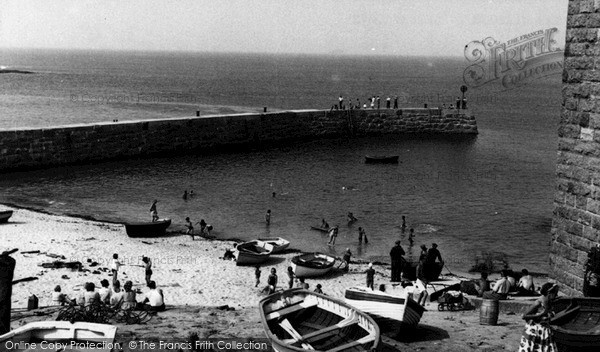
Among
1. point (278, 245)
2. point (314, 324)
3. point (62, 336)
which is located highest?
point (62, 336)

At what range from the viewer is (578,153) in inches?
572

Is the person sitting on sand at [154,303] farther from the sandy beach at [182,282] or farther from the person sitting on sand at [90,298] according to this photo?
the person sitting on sand at [90,298]

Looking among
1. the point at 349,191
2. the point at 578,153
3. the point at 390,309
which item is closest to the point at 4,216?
the point at 349,191

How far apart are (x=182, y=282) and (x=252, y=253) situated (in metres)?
3.60

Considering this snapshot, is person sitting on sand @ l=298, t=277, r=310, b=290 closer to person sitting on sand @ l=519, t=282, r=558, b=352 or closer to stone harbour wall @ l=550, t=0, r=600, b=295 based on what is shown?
stone harbour wall @ l=550, t=0, r=600, b=295

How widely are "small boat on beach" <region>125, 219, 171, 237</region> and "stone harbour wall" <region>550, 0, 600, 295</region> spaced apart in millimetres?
18984

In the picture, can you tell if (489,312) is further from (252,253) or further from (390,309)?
(252,253)

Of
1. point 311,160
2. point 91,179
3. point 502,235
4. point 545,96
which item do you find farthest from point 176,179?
point 545,96

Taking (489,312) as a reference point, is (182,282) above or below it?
below

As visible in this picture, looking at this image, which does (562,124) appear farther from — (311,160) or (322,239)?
(311,160)

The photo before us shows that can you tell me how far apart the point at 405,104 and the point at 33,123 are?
5381 centimetres

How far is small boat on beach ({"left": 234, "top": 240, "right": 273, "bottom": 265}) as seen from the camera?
2584 cm

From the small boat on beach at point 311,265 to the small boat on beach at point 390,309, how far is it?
998cm

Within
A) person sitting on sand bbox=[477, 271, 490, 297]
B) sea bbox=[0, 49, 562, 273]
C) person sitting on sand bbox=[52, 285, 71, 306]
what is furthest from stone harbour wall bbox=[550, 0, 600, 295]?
sea bbox=[0, 49, 562, 273]
